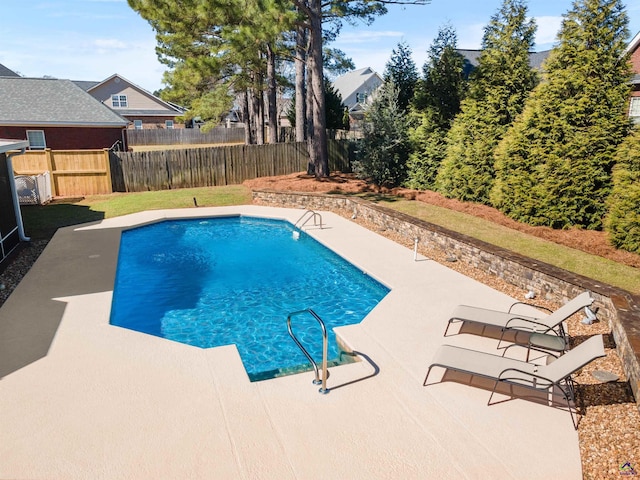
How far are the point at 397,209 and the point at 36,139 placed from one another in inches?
821

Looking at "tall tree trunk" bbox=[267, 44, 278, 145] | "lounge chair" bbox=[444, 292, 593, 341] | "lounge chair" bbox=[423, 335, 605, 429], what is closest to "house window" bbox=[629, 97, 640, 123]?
"tall tree trunk" bbox=[267, 44, 278, 145]

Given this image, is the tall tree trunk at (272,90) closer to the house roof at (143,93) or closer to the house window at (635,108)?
the house window at (635,108)

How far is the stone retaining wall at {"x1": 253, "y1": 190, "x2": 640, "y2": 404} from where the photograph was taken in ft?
21.8

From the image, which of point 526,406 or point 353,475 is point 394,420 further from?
point 526,406

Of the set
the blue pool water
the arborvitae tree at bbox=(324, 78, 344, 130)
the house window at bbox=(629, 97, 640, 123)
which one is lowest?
the blue pool water

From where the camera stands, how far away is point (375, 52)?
4456 centimetres

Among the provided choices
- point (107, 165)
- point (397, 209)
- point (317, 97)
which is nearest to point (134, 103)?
point (107, 165)

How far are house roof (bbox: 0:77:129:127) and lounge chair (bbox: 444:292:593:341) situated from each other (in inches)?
952

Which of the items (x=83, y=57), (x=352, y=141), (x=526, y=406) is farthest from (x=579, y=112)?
(x=83, y=57)

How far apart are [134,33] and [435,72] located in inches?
610

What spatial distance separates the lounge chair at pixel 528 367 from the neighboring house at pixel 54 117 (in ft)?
82.3

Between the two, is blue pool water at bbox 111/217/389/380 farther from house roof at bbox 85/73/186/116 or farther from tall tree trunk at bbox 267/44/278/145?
house roof at bbox 85/73/186/116

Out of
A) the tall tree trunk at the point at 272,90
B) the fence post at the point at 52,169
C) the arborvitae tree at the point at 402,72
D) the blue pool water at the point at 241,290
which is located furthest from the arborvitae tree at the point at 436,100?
the fence post at the point at 52,169

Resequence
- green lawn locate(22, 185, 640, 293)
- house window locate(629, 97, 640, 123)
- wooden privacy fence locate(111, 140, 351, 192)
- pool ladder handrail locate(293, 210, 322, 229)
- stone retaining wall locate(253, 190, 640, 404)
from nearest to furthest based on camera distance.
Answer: stone retaining wall locate(253, 190, 640, 404), green lawn locate(22, 185, 640, 293), pool ladder handrail locate(293, 210, 322, 229), wooden privacy fence locate(111, 140, 351, 192), house window locate(629, 97, 640, 123)
